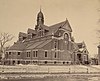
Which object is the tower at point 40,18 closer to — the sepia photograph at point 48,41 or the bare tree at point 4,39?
the sepia photograph at point 48,41

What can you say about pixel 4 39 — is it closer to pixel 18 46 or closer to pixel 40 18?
pixel 18 46

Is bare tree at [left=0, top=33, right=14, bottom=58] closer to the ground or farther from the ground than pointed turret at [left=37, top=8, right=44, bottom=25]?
closer to the ground

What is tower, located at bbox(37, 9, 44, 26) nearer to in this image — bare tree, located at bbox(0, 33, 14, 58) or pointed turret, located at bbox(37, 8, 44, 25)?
pointed turret, located at bbox(37, 8, 44, 25)

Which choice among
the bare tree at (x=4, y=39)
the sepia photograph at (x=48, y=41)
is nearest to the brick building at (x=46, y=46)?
the sepia photograph at (x=48, y=41)

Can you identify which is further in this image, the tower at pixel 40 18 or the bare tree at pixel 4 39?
the tower at pixel 40 18

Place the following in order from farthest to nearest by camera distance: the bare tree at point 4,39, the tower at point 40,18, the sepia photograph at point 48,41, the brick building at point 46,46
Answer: the tower at point 40,18 → the brick building at point 46,46 → the sepia photograph at point 48,41 → the bare tree at point 4,39

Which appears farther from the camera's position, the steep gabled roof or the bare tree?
the steep gabled roof

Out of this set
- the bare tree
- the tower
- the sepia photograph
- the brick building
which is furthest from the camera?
the tower

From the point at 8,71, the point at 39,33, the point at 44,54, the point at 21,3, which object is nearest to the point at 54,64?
the point at 44,54

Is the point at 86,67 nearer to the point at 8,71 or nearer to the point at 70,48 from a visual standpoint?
the point at 70,48

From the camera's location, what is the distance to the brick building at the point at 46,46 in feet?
10.0

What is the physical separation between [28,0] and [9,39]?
726 mm

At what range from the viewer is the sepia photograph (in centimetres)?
296

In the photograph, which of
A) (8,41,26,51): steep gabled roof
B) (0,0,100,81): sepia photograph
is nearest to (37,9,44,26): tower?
(0,0,100,81): sepia photograph
